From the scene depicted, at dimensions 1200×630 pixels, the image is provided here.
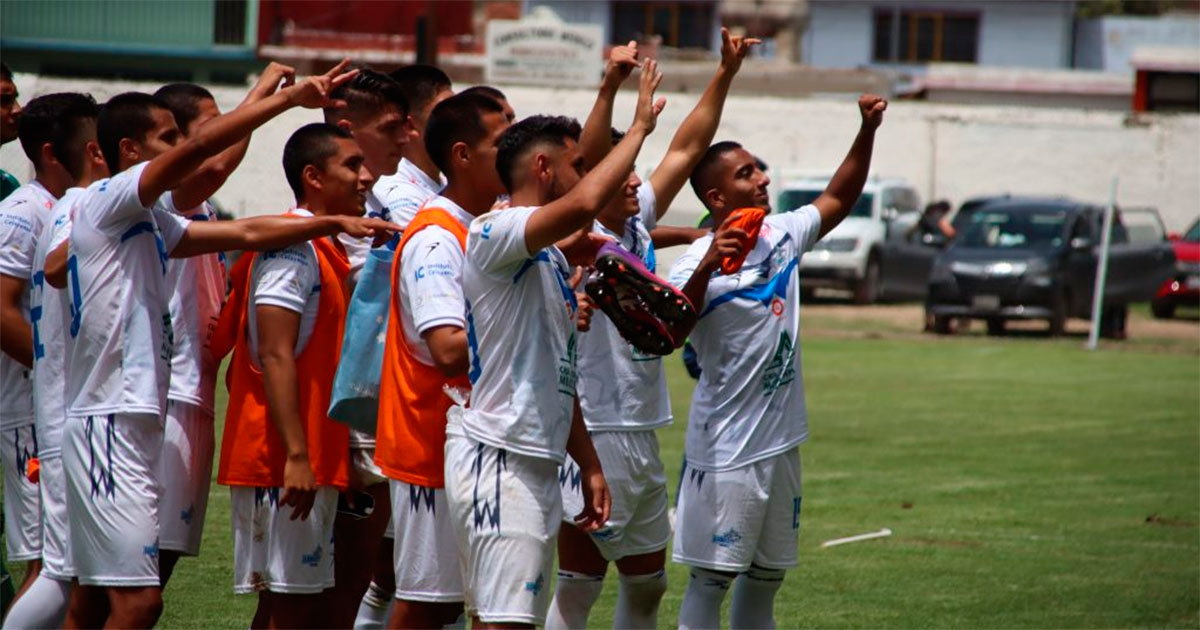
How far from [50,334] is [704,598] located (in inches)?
104

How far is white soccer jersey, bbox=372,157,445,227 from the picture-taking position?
6.36 metres

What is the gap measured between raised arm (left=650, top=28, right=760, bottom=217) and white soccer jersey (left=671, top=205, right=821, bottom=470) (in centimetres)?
34

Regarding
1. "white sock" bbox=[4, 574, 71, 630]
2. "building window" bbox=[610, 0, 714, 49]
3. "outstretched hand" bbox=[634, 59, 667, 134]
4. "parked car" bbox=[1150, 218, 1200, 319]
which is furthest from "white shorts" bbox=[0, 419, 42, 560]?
"building window" bbox=[610, 0, 714, 49]

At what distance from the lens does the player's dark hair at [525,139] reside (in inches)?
200

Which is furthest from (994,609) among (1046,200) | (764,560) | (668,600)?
(1046,200)

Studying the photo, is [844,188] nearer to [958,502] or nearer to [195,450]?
[195,450]

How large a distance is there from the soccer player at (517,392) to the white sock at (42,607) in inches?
65.9

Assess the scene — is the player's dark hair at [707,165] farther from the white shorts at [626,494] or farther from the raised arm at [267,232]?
the raised arm at [267,232]

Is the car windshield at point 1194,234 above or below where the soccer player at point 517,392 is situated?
below

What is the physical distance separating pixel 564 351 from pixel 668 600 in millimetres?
3358

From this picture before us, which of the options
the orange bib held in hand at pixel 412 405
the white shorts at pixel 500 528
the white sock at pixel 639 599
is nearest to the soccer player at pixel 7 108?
the orange bib held in hand at pixel 412 405

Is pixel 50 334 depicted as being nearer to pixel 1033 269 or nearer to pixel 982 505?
pixel 982 505

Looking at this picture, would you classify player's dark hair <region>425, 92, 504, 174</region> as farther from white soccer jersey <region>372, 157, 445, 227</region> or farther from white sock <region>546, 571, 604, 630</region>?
white sock <region>546, 571, 604, 630</region>

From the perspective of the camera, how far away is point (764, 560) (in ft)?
20.5
